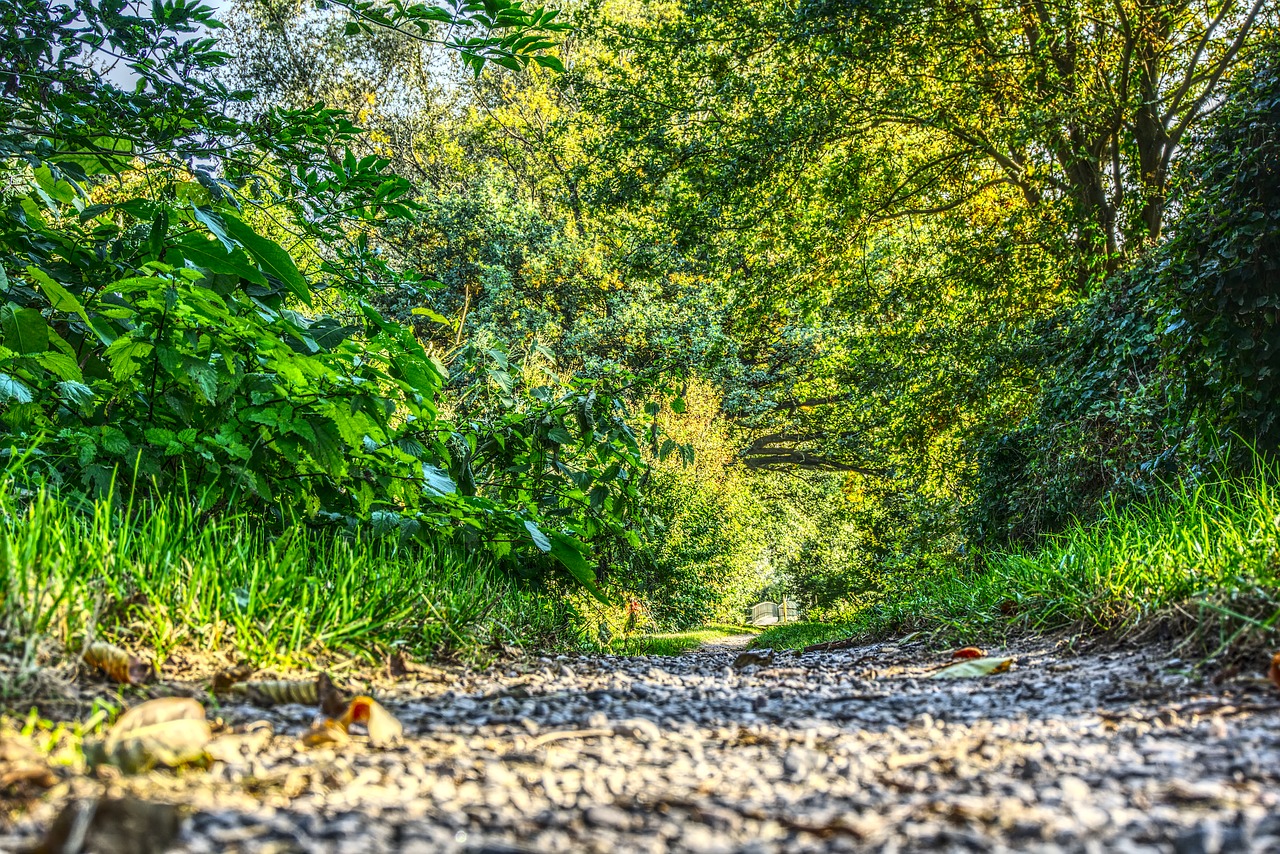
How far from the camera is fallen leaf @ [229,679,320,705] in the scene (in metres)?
1.90

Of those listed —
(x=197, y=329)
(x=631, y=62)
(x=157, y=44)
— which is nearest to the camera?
(x=197, y=329)

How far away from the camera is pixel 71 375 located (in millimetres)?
2748

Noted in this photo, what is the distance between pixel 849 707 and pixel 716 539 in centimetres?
1198

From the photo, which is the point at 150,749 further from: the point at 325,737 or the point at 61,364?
the point at 61,364

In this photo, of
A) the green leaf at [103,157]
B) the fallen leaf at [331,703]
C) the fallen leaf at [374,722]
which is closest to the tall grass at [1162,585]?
the fallen leaf at [374,722]

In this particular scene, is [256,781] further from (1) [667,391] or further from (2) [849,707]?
(1) [667,391]

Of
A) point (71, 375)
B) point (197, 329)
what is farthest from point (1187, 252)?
point (71, 375)

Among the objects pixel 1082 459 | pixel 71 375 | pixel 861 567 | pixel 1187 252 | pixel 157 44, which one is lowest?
pixel 861 567

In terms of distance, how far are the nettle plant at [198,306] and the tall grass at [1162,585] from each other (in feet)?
6.48

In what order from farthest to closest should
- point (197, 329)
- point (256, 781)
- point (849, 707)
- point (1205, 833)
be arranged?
point (197, 329), point (849, 707), point (256, 781), point (1205, 833)

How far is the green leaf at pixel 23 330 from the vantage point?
107 inches

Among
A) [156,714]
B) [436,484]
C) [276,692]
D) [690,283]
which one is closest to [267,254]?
[436,484]

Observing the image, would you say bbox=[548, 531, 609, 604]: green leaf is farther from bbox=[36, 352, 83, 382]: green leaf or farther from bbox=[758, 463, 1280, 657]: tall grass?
bbox=[36, 352, 83, 382]: green leaf

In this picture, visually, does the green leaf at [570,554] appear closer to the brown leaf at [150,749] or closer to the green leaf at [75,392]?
the green leaf at [75,392]
